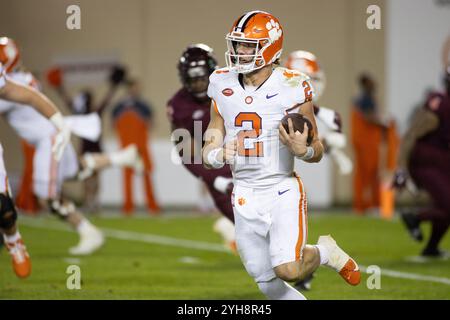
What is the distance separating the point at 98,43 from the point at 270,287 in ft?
40.9

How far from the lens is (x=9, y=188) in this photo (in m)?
6.91

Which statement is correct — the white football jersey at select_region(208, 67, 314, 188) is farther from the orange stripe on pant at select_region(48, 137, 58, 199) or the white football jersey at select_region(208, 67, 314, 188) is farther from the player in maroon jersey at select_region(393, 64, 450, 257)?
the orange stripe on pant at select_region(48, 137, 58, 199)

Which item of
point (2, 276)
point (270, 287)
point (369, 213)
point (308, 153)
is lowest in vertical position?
point (369, 213)

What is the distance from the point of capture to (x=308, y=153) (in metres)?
5.46

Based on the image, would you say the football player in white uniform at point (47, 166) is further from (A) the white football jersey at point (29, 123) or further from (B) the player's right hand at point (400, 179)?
(B) the player's right hand at point (400, 179)

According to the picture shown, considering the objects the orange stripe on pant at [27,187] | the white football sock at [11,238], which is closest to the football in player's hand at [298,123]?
the white football sock at [11,238]

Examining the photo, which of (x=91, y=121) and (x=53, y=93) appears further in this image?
(x=53, y=93)

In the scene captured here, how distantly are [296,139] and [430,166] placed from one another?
4.08 meters

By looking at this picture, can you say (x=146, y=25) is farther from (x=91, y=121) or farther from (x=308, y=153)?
(x=308, y=153)

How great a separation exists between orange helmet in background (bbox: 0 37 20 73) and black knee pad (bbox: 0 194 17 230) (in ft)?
3.27

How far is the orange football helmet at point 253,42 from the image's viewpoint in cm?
558

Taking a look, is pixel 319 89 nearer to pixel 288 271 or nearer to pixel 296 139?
pixel 296 139
